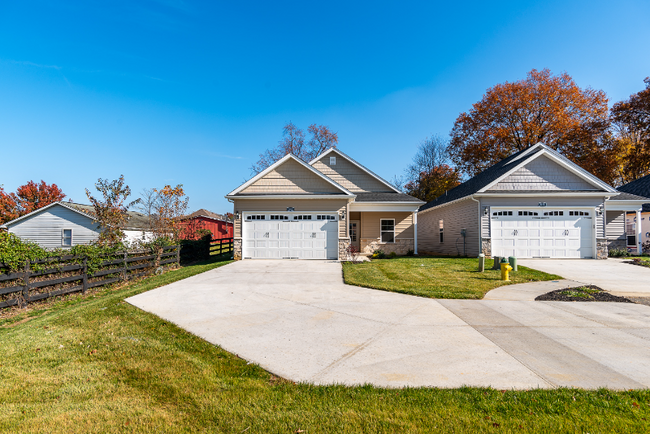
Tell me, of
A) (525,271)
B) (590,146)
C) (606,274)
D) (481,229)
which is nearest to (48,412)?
(525,271)

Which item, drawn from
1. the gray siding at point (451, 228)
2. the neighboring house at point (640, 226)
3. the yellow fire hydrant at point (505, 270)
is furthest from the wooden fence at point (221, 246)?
the neighboring house at point (640, 226)

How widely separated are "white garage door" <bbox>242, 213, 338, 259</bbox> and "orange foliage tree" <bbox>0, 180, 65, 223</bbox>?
3479cm

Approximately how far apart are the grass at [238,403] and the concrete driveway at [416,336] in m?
0.29

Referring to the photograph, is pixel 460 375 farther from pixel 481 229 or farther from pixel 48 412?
pixel 481 229

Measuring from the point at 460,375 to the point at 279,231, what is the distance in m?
12.8

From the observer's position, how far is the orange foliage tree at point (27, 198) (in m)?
34.7

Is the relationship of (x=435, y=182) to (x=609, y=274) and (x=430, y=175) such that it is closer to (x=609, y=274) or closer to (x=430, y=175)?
(x=430, y=175)

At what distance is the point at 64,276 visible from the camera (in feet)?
30.7

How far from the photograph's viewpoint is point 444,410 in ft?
9.45

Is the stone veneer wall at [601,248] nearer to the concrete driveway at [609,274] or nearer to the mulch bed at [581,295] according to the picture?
the concrete driveway at [609,274]

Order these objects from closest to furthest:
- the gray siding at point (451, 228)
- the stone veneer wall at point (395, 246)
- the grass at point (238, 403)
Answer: the grass at point (238, 403) < the gray siding at point (451, 228) < the stone veneer wall at point (395, 246)

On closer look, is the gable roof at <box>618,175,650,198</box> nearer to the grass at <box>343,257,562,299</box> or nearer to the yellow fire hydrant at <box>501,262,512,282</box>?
the grass at <box>343,257,562,299</box>

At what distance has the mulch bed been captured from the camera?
7445mm

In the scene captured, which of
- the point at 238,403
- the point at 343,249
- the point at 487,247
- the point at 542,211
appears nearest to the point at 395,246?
the point at 343,249
